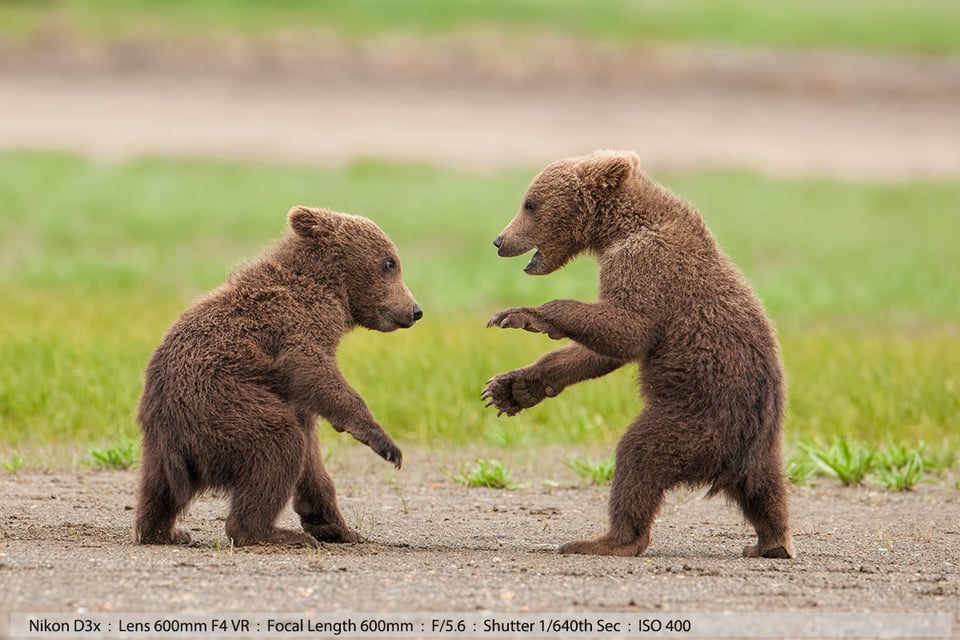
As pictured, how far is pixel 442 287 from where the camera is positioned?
54.0 feet

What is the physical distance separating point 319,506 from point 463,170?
16.8m

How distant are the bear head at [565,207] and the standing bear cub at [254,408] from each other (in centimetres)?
113

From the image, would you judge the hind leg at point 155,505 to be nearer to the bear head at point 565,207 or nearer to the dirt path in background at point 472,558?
the dirt path in background at point 472,558

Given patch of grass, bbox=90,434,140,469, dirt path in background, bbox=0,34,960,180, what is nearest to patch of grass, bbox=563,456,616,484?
patch of grass, bbox=90,434,140,469

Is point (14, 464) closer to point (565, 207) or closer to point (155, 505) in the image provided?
point (155, 505)

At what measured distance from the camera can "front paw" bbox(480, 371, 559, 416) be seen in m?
7.89

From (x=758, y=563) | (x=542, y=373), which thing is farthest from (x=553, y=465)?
(x=758, y=563)

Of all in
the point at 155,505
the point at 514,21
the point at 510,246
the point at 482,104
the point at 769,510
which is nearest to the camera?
the point at 155,505

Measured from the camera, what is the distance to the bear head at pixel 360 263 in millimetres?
7648

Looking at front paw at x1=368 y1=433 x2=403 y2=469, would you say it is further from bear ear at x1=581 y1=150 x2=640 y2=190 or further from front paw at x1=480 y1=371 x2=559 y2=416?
bear ear at x1=581 y1=150 x2=640 y2=190

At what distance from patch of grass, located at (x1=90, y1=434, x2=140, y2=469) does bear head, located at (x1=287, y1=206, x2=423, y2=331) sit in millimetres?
2476

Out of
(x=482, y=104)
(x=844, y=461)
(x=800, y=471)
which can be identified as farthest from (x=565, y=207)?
(x=482, y=104)

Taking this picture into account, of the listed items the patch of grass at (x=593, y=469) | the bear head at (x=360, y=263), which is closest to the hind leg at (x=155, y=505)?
the bear head at (x=360, y=263)

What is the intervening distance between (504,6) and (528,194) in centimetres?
2754
